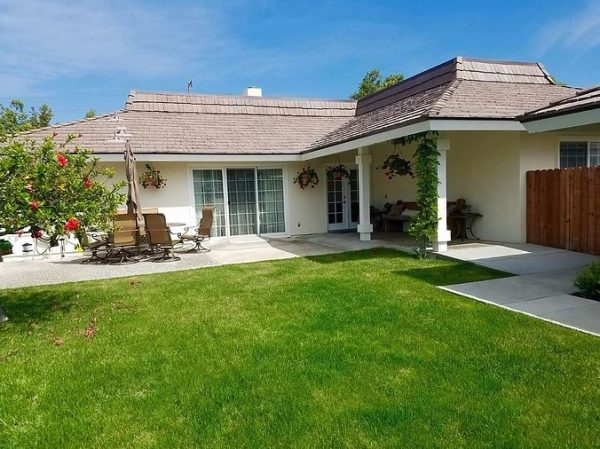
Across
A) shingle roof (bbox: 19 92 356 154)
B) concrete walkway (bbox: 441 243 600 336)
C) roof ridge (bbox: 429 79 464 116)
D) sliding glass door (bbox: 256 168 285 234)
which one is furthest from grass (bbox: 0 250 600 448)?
sliding glass door (bbox: 256 168 285 234)

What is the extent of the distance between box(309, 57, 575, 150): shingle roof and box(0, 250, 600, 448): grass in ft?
15.9

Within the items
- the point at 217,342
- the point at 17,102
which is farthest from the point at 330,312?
the point at 17,102

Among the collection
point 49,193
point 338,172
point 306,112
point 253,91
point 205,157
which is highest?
point 253,91

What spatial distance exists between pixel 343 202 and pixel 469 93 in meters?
6.59

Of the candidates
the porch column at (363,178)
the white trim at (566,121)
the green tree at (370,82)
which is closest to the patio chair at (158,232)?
the porch column at (363,178)

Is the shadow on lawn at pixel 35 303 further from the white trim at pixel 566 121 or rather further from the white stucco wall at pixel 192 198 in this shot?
the white trim at pixel 566 121

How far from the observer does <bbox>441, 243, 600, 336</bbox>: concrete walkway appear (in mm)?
5312

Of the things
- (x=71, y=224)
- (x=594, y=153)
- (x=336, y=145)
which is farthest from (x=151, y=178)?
(x=594, y=153)

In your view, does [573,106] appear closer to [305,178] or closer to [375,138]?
[375,138]

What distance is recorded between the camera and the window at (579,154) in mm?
11133

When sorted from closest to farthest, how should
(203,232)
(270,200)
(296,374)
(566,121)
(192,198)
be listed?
(296,374) < (566,121) < (203,232) < (192,198) < (270,200)

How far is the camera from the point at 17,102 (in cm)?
3938

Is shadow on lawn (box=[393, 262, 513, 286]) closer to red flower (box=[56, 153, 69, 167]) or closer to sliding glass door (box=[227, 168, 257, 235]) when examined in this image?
red flower (box=[56, 153, 69, 167])

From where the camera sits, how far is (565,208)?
980 cm
